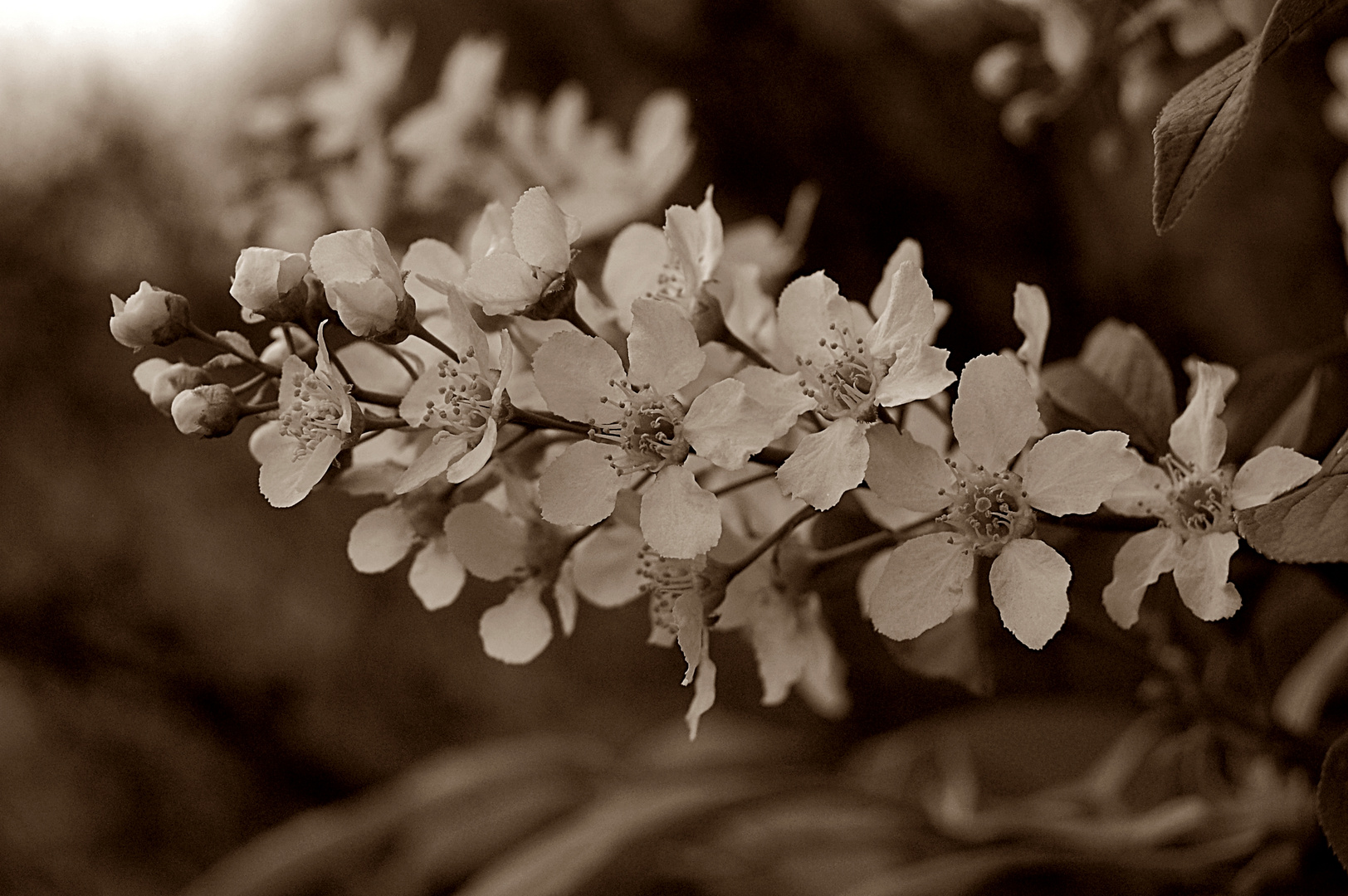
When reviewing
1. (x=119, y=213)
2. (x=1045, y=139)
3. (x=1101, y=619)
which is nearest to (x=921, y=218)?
(x=1045, y=139)

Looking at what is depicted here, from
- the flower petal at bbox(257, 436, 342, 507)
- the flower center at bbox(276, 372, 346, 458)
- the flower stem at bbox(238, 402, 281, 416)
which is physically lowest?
the flower petal at bbox(257, 436, 342, 507)

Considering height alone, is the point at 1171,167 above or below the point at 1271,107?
below

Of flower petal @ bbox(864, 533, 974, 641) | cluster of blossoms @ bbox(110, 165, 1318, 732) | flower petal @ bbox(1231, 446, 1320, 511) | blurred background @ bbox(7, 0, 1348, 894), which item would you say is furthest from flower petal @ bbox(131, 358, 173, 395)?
blurred background @ bbox(7, 0, 1348, 894)

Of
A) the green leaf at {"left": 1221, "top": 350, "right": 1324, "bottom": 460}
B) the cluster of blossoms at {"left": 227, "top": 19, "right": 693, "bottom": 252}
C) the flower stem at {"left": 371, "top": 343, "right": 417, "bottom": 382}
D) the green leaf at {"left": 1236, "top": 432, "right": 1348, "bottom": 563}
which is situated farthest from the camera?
the cluster of blossoms at {"left": 227, "top": 19, "right": 693, "bottom": 252}

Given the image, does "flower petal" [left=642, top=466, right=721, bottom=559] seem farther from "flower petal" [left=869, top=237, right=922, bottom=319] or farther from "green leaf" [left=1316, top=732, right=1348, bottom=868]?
"green leaf" [left=1316, top=732, right=1348, bottom=868]

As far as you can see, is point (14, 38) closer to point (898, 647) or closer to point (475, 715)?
point (475, 715)

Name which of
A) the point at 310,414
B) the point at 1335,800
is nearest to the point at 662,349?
the point at 310,414
